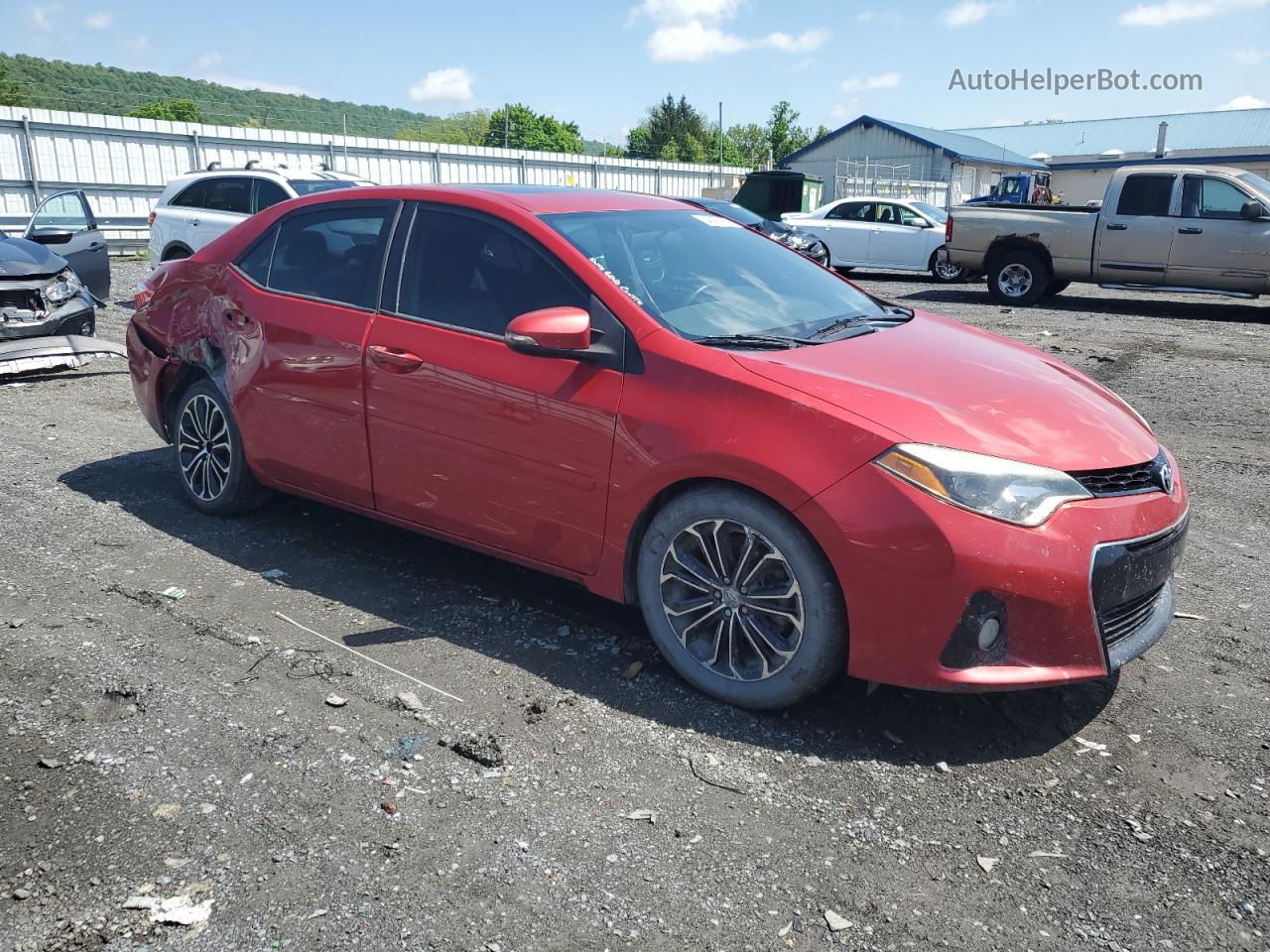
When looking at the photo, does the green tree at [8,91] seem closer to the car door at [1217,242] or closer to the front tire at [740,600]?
the car door at [1217,242]

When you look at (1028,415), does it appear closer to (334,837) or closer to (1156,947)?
(1156,947)

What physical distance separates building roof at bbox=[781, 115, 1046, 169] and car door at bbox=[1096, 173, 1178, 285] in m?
32.4

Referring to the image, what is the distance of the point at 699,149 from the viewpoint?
94.2 metres

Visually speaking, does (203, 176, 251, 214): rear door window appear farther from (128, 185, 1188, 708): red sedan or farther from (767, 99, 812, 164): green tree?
(767, 99, 812, 164): green tree

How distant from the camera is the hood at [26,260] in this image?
28.1 feet

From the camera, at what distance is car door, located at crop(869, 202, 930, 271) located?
20031 mm


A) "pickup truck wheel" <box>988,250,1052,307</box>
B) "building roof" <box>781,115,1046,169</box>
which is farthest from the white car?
"building roof" <box>781,115,1046,169</box>

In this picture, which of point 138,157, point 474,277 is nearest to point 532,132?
point 138,157

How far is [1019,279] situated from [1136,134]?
5465cm

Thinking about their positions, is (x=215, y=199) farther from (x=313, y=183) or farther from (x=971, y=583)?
(x=971, y=583)

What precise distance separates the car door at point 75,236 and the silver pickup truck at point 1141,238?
39.6ft

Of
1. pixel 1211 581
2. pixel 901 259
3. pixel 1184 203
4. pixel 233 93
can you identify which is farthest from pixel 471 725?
pixel 233 93

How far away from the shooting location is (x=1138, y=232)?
14.5m

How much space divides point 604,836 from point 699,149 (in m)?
96.7
